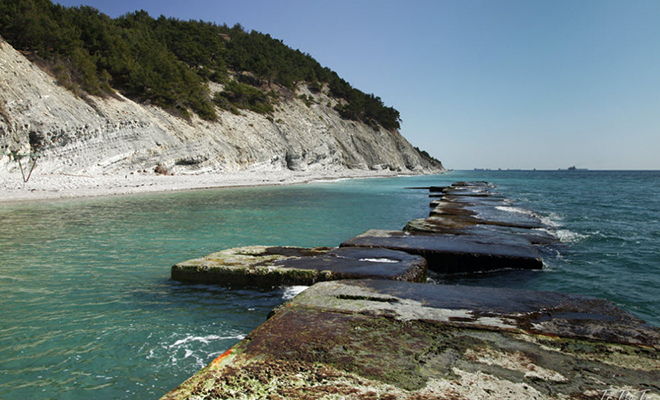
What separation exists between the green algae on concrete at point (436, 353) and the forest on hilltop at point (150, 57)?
3174cm

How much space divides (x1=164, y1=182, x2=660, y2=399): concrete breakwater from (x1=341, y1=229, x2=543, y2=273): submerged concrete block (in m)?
1.99

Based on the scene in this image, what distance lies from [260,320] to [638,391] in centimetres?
305

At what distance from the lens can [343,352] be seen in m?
2.29

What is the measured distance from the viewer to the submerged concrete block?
5.73 meters

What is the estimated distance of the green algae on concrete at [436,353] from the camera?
189 centimetres

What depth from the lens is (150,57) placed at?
37.5 meters

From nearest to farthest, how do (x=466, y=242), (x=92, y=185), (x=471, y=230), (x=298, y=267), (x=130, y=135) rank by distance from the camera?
(x=298, y=267)
(x=466, y=242)
(x=471, y=230)
(x=92, y=185)
(x=130, y=135)

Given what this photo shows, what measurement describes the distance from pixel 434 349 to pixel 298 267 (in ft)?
8.85

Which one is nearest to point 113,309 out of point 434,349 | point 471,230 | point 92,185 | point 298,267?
point 298,267

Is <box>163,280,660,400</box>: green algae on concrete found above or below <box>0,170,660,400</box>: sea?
above

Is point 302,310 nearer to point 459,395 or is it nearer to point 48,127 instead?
point 459,395

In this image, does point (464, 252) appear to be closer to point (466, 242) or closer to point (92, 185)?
point (466, 242)

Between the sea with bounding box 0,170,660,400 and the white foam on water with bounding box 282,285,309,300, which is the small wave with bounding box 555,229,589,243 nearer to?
the sea with bounding box 0,170,660,400

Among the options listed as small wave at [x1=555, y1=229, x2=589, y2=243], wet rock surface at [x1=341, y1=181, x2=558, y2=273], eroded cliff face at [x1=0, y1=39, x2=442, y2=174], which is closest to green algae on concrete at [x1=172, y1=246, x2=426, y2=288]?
wet rock surface at [x1=341, y1=181, x2=558, y2=273]
